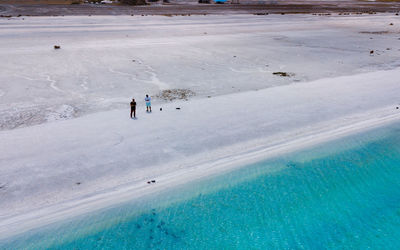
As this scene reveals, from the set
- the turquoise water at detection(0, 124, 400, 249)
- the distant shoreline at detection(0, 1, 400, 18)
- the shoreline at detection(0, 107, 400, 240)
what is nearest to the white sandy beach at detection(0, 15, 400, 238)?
the shoreline at detection(0, 107, 400, 240)

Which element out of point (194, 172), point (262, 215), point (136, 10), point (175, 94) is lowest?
point (262, 215)

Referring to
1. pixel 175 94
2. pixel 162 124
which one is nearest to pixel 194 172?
pixel 162 124

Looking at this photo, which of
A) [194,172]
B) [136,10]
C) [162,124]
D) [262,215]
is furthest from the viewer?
[136,10]

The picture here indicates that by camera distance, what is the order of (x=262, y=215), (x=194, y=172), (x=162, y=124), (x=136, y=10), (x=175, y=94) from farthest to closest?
(x=136, y=10)
(x=175, y=94)
(x=162, y=124)
(x=194, y=172)
(x=262, y=215)

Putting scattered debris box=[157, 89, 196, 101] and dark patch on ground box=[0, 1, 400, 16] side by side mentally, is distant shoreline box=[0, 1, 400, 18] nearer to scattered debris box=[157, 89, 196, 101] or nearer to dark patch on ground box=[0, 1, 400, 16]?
dark patch on ground box=[0, 1, 400, 16]

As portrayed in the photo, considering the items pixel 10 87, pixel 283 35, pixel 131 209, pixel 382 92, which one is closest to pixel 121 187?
pixel 131 209

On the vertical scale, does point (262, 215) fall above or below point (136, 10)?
below

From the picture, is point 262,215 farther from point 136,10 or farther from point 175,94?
point 136,10
